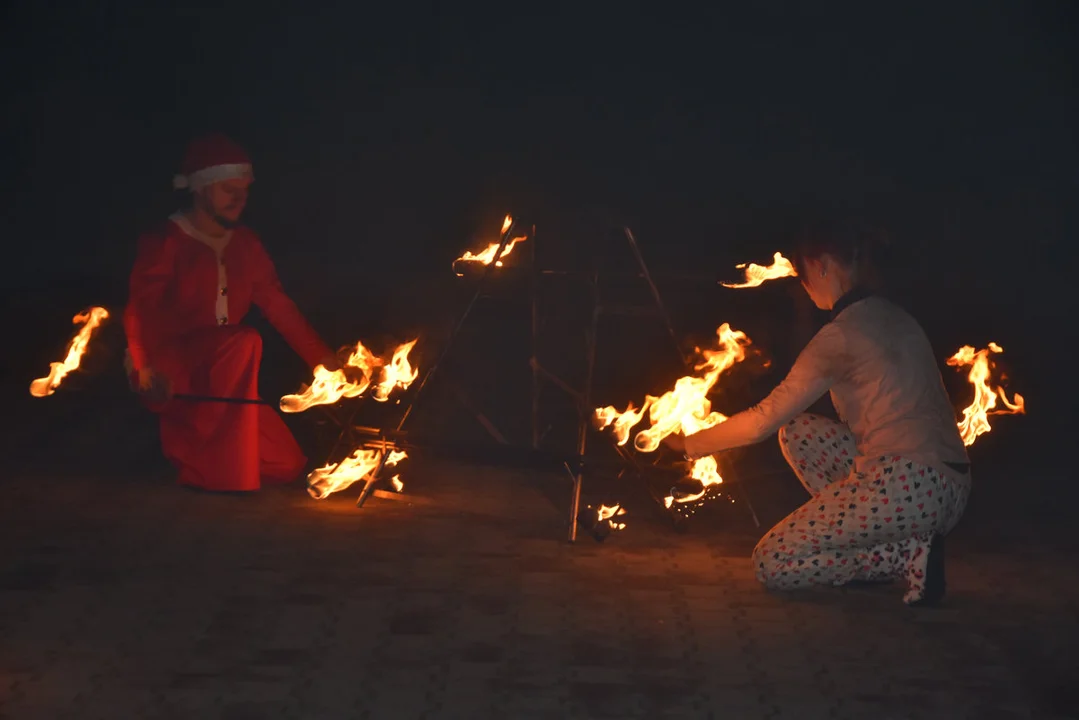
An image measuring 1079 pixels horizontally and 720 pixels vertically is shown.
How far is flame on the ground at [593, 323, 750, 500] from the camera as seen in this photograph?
18.3 feet

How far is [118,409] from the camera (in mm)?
8711

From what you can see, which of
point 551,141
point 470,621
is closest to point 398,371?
point 470,621

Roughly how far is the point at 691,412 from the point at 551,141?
257 inches

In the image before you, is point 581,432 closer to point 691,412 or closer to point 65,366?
point 691,412

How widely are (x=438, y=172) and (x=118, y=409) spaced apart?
4312 millimetres

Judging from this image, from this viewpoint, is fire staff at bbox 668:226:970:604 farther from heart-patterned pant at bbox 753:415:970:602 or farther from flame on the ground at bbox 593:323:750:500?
flame on the ground at bbox 593:323:750:500

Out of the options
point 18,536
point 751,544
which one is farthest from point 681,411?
point 18,536

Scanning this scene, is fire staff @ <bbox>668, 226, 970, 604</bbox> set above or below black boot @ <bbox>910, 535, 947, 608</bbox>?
above

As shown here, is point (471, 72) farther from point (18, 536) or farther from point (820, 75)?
point (18, 536)

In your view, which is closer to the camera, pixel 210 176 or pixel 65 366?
pixel 65 366

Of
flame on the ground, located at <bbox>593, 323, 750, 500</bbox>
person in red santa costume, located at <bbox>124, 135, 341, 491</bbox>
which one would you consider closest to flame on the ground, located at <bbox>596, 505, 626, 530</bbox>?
flame on the ground, located at <bbox>593, 323, 750, 500</bbox>

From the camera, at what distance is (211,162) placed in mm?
6488

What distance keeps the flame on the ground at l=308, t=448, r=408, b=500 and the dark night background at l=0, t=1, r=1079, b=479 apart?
15.4ft

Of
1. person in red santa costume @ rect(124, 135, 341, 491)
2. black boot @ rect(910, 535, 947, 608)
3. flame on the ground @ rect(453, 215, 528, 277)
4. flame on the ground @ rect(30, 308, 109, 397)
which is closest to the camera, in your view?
black boot @ rect(910, 535, 947, 608)
